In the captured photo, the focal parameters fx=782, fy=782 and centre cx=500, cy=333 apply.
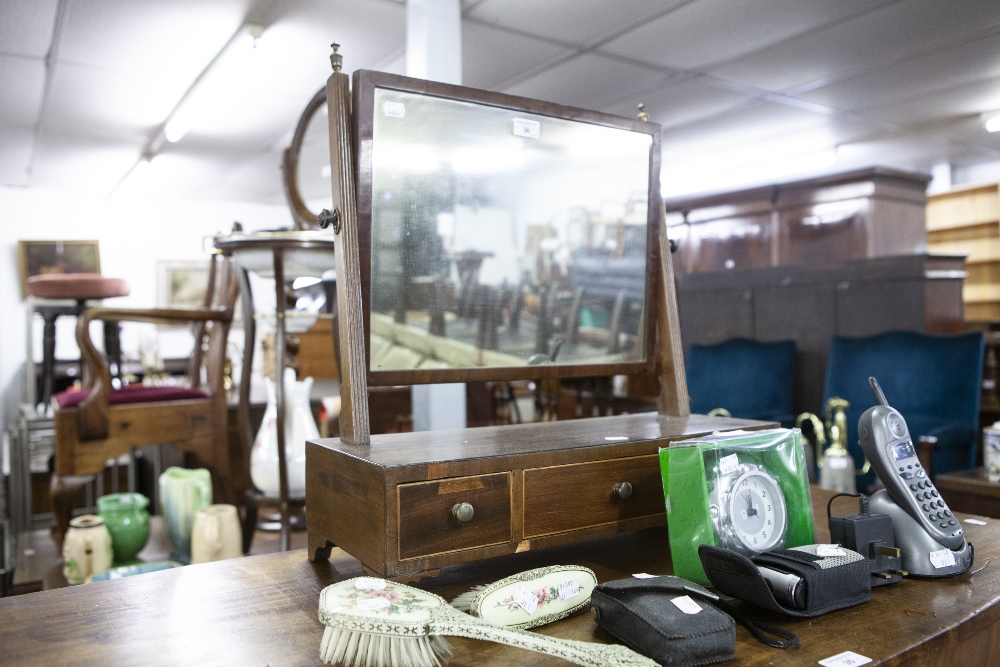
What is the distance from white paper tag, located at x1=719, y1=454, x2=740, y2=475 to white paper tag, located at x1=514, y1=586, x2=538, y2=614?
0.29 meters

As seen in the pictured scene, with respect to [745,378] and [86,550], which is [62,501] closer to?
[86,550]

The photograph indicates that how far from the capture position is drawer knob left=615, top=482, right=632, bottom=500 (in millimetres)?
1027

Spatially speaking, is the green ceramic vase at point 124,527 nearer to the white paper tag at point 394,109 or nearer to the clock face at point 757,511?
the white paper tag at point 394,109

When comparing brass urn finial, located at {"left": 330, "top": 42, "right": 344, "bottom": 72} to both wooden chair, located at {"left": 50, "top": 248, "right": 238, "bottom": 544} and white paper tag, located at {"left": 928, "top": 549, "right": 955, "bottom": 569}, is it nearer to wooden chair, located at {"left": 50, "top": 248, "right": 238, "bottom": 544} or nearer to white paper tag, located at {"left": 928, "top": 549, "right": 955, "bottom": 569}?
white paper tag, located at {"left": 928, "top": 549, "right": 955, "bottom": 569}

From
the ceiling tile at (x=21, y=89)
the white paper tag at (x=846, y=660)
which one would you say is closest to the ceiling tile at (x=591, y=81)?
the ceiling tile at (x=21, y=89)

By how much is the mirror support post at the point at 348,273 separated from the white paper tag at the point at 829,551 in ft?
1.86

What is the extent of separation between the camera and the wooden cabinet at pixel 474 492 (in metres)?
0.87

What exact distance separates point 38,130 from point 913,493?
5905 mm

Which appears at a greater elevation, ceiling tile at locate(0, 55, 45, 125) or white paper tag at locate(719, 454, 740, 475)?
ceiling tile at locate(0, 55, 45, 125)

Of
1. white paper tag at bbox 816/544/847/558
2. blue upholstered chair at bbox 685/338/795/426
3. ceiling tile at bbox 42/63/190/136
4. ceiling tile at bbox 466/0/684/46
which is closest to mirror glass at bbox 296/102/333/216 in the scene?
ceiling tile at bbox 42/63/190/136

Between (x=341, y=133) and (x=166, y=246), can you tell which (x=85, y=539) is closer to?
(x=341, y=133)

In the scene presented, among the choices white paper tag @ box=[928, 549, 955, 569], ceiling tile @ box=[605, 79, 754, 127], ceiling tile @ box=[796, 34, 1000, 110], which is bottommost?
white paper tag @ box=[928, 549, 955, 569]

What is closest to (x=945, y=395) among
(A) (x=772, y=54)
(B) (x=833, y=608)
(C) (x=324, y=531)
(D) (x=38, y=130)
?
(A) (x=772, y=54)

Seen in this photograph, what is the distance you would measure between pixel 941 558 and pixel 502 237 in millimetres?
718
